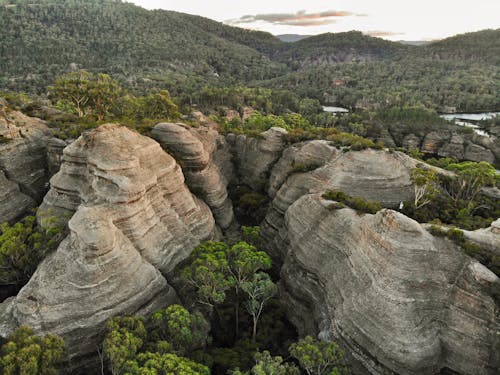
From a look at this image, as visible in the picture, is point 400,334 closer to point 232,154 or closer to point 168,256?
point 168,256

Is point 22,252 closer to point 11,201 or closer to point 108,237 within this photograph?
point 11,201

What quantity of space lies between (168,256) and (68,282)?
8.88 m

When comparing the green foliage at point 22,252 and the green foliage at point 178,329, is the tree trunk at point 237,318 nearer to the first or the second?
the green foliage at point 178,329

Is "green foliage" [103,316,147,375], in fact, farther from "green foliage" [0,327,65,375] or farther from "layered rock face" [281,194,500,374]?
"layered rock face" [281,194,500,374]

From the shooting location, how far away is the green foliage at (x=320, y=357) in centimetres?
2115

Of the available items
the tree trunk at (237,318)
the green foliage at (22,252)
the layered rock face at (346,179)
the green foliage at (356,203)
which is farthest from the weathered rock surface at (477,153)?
the green foliage at (22,252)

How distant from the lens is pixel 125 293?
24656mm

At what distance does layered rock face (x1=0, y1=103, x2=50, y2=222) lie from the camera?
3834 cm

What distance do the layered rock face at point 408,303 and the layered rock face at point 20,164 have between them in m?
36.1

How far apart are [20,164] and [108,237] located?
25353 mm

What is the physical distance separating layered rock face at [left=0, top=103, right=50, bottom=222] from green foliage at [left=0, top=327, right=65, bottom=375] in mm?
23074

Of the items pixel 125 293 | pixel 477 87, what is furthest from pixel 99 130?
pixel 477 87

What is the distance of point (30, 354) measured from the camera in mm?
18328

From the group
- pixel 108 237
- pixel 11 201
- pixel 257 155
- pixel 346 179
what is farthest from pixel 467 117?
pixel 11 201
